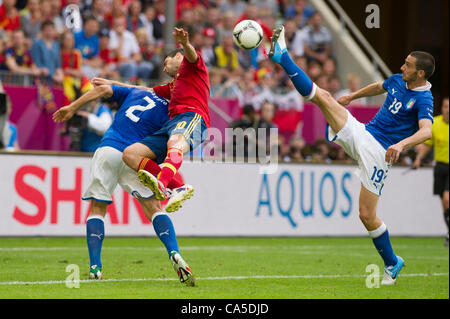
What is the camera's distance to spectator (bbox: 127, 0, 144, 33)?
56.8ft

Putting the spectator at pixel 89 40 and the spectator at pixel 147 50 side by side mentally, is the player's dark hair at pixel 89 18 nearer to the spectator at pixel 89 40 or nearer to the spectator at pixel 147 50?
the spectator at pixel 89 40

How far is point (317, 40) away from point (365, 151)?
12635 mm

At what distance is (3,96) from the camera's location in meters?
12.8

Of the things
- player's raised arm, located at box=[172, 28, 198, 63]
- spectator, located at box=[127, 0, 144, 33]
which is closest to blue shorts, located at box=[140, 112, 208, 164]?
player's raised arm, located at box=[172, 28, 198, 63]

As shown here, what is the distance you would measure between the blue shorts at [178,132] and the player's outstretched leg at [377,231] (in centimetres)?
174

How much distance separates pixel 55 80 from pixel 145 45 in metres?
2.90

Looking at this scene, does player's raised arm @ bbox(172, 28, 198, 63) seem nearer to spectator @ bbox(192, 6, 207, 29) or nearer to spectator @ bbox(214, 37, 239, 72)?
spectator @ bbox(214, 37, 239, 72)

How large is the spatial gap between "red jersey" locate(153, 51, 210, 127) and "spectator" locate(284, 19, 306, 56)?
11.5m

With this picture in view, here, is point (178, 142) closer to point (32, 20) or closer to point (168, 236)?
point (168, 236)

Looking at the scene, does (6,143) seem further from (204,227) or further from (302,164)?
(302,164)

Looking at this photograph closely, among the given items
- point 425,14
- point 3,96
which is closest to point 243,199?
point 3,96

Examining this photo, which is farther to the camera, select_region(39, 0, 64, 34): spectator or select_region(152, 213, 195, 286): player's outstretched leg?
select_region(39, 0, 64, 34): spectator

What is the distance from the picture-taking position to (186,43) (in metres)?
7.27

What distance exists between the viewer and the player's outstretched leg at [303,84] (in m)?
7.53
